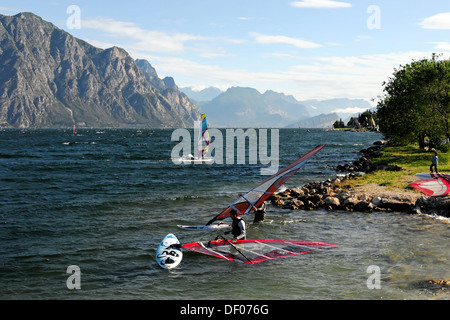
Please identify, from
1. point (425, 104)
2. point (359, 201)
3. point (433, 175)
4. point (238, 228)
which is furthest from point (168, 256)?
point (425, 104)

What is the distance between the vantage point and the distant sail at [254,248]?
58.4 feet

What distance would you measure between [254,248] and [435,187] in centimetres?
1630

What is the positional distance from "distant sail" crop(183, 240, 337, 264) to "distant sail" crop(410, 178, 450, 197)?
38.5 ft

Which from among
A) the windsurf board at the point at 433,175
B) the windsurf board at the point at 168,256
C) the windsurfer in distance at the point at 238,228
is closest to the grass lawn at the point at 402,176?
the windsurf board at the point at 433,175

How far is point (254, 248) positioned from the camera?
61.1 ft

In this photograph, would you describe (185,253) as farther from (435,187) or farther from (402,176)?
(402,176)

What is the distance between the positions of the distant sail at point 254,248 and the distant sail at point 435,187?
462 inches

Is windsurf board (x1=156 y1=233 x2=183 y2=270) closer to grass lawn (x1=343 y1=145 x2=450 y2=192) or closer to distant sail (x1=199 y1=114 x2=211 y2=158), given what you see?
grass lawn (x1=343 y1=145 x2=450 y2=192)

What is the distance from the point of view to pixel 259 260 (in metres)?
17.5

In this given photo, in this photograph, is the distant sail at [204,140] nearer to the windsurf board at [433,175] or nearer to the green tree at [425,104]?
the green tree at [425,104]

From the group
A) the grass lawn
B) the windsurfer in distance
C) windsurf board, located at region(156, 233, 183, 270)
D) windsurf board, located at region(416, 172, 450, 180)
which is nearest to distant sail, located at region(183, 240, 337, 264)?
the windsurfer in distance
